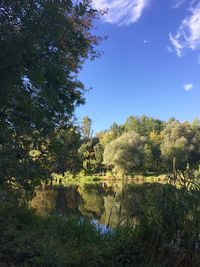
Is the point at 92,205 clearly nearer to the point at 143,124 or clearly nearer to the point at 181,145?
the point at 181,145

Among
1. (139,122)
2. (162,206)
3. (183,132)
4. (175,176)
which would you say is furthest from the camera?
(139,122)

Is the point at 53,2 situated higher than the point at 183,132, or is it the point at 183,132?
the point at 183,132

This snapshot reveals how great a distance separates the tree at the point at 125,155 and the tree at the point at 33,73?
42607mm

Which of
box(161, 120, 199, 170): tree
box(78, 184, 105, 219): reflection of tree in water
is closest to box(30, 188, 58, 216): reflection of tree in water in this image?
box(78, 184, 105, 219): reflection of tree in water

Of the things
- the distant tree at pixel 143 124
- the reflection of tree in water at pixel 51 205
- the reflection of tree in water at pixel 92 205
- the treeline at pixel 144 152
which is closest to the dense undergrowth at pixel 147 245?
the reflection of tree in water at pixel 51 205

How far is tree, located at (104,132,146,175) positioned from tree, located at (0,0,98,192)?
140 ft

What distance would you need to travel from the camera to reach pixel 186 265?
13.9ft

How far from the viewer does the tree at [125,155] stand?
47844mm

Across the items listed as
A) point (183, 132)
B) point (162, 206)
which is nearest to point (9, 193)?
point (162, 206)

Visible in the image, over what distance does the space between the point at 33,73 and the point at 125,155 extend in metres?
45.3

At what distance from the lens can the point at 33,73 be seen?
2926mm

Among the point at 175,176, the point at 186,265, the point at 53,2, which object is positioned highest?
the point at 53,2

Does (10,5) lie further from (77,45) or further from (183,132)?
(183,132)

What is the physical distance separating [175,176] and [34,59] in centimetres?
309
